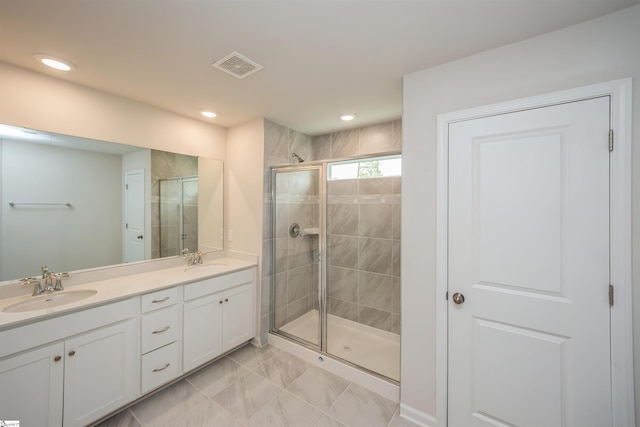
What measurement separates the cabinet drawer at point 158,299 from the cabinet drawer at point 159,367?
34 centimetres

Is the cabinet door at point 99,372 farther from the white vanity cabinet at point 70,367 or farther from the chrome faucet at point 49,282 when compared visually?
the chrome faucet at point 49,282

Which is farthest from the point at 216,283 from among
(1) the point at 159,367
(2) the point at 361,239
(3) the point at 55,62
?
(3) the point at 55,62

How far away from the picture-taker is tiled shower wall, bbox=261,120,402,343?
270 centimetres

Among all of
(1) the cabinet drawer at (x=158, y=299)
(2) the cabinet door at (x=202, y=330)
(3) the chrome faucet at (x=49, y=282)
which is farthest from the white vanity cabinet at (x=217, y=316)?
(3) the chrome faucet at (x=49, y=282)

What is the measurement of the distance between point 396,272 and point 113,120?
3.13 meters

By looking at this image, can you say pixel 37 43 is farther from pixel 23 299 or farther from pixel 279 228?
pixel 279 228

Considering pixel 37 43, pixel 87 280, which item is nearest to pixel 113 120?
pixel 37 43

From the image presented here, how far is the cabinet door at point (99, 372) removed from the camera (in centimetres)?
148

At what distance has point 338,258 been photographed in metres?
2.82

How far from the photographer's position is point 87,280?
Answer: 76.8 inches

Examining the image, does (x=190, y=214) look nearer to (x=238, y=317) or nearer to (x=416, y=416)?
(x=238, y=317)

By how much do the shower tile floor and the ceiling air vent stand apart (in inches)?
93.7

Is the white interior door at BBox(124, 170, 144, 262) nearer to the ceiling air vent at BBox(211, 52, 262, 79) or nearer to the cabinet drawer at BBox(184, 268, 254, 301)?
the cabinet drawer at BBox(184, 268, 254, 301)

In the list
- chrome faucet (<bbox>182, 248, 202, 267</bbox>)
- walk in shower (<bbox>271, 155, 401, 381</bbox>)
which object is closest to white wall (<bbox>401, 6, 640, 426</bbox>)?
walk in shower (<bbox>271, 155, 401, 381</bbox>)
